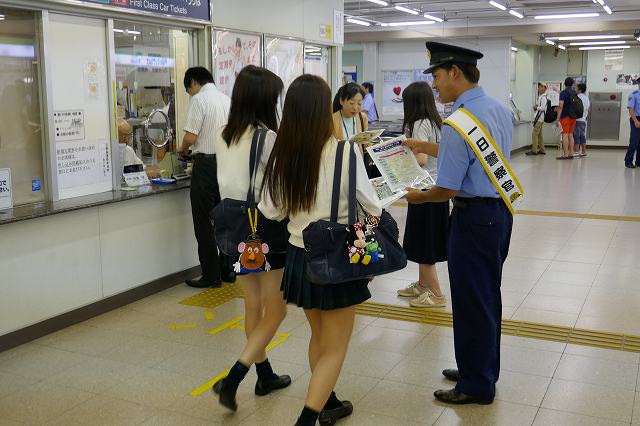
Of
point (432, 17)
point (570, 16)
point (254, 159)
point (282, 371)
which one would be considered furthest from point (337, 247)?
point (570, 16)

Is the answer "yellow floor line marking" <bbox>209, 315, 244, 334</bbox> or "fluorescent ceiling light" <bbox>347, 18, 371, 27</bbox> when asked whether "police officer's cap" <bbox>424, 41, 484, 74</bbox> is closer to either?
"yellow floor line marking" <bbox>209, 315, 244, 334</bbox>

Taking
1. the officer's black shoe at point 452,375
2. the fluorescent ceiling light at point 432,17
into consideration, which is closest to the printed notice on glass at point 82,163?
the officer's black shoe at point 452,375

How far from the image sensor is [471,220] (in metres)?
3.16

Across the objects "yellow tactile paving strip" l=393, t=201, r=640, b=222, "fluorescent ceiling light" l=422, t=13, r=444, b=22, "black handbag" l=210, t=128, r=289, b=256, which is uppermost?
"fluorescent ceiling light" l=422, t=13, r=444, b=22

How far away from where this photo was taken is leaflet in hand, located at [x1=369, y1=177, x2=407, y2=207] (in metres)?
2.81

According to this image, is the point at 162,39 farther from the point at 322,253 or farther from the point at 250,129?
the point at 322,253

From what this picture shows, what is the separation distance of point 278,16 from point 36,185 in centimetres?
317

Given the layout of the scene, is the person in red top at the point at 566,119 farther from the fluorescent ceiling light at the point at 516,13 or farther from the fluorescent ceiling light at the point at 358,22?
the fluorescent ceiling light at the point at 358,22

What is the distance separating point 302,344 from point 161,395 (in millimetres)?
995

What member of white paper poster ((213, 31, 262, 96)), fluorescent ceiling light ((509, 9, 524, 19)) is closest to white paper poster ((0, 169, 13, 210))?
white paper poster ((213, 31, 262, 96))

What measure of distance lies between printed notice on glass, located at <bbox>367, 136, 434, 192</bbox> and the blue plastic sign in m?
2.54

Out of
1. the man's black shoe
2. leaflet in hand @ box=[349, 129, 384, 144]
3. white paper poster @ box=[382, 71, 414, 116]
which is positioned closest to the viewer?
leaflet in hand @ box=[349, 129, 384, 144]

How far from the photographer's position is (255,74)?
3.09 meters

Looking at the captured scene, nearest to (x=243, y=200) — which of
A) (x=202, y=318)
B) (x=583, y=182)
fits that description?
(x=202, y=318)
